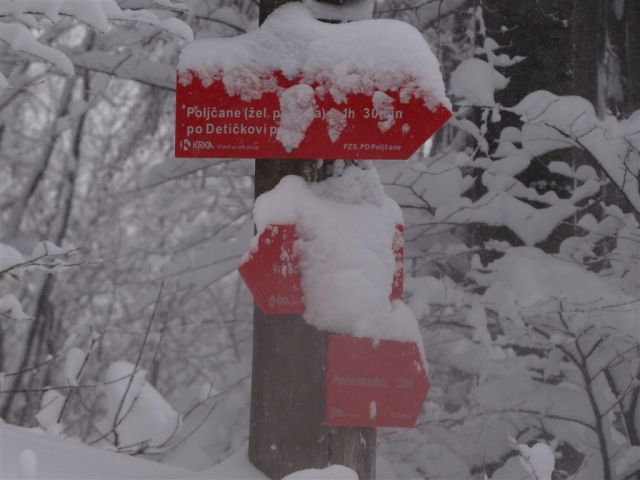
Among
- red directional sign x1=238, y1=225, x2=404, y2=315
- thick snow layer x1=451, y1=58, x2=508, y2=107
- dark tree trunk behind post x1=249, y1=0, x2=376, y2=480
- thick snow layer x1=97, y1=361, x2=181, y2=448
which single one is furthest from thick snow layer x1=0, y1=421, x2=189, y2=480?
thick snow layer x1=451, y1=58, x2=508, y2=107

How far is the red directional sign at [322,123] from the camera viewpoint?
1913 millimetres

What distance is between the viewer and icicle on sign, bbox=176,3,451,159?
1.91 meters

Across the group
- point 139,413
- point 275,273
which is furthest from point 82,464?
point 139,413

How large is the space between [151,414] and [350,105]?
2018 mm

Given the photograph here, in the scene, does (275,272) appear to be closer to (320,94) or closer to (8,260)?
(320,94)

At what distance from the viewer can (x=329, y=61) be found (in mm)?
1906

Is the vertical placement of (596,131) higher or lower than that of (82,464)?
higher

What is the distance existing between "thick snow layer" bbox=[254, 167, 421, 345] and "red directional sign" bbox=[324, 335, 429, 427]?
3 centimetres

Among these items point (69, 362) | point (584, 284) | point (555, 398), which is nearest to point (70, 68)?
point (69, 362)

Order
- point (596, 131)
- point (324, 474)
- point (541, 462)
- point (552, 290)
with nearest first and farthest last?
point (324, 474) → point (541, 462) → point (596, 131) → point (552, 290)

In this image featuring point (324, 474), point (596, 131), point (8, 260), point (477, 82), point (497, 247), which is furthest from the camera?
point (497, 247)

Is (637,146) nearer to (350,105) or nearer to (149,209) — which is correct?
(350,105)

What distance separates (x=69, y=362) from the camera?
3498mm

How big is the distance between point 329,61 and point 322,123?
0.14m
